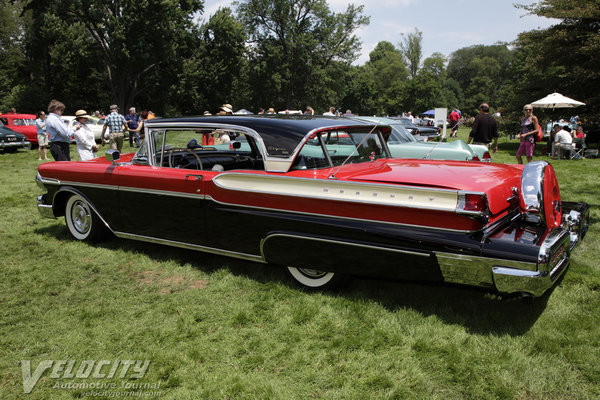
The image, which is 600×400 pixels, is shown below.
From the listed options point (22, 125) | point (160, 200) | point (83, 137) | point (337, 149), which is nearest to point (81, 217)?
point (160, 200)

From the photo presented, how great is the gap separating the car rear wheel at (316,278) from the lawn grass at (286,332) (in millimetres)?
94

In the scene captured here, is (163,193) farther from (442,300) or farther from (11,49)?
(11,49)

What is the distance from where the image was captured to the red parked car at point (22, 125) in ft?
58.4

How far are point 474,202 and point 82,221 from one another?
4506 mm

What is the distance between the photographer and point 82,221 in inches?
210

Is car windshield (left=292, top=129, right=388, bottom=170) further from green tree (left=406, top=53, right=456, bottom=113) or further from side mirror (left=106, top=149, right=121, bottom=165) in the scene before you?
green tree (left=406, top=53, right=456, bottom=113)

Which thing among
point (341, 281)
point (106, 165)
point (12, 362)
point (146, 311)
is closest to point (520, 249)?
point (341, 281)

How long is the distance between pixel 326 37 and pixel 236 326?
151ft

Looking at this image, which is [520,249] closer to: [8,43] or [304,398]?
[304,398]

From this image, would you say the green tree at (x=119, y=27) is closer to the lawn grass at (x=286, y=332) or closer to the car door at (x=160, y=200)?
the car door at (x=160, y=200)

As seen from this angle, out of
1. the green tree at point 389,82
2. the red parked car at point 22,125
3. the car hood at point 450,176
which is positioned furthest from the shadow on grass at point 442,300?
the green tree at point 389,82

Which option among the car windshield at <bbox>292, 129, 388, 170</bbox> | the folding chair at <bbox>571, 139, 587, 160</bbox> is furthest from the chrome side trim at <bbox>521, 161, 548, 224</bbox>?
the folding chair at <bbox>571, 139, 587, 160</bbox>

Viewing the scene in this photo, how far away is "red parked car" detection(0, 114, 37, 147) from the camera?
17.8m

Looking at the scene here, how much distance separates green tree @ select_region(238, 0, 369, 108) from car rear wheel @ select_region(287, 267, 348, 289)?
41693 mm
